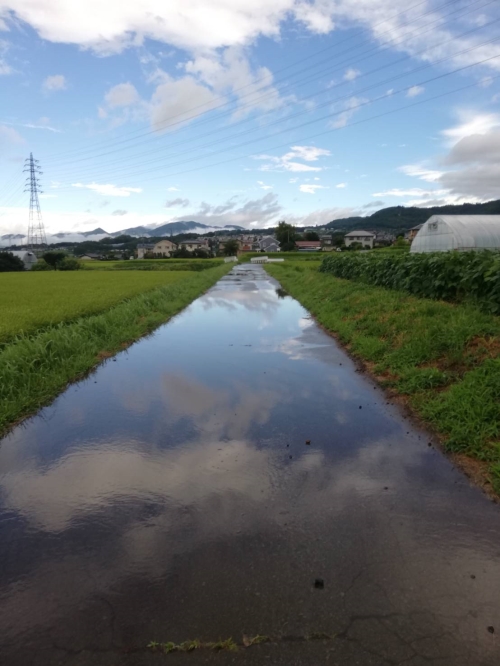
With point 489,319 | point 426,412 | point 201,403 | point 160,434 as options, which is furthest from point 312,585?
point 489,319

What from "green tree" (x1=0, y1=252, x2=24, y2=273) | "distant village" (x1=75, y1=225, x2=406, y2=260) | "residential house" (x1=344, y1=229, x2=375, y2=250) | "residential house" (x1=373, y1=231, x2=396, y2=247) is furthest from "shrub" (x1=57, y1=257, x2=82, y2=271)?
"residential house" (x1=344, y1=229, x2=375, y2=250)

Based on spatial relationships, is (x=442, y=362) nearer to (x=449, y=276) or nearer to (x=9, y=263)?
(x=449, y=276)

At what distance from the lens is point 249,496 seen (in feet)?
13.3

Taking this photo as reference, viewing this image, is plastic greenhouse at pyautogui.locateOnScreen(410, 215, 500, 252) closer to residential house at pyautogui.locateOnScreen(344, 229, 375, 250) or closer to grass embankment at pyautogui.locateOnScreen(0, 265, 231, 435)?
grass embankment at pyautogui.locateOnScreen(0, 265, 231, 435)

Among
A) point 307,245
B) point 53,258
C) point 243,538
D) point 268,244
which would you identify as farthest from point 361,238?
point 243,538

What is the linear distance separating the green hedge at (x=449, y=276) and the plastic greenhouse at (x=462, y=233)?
13767 millimetres

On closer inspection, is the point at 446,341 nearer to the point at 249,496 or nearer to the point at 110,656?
the point at 249,496

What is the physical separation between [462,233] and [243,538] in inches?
1252

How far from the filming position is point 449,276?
1212 cm

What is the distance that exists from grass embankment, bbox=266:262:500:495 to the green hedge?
0.58 m

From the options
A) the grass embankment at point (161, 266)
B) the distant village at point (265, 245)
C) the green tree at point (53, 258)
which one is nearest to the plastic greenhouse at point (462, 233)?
the grass embankment at point (161, 266)

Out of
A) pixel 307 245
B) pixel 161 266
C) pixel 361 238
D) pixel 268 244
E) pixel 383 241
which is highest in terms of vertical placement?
pixel 361 238

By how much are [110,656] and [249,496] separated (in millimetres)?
1807

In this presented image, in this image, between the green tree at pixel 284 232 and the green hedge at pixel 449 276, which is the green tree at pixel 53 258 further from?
the green hedge at pixel 449 276
